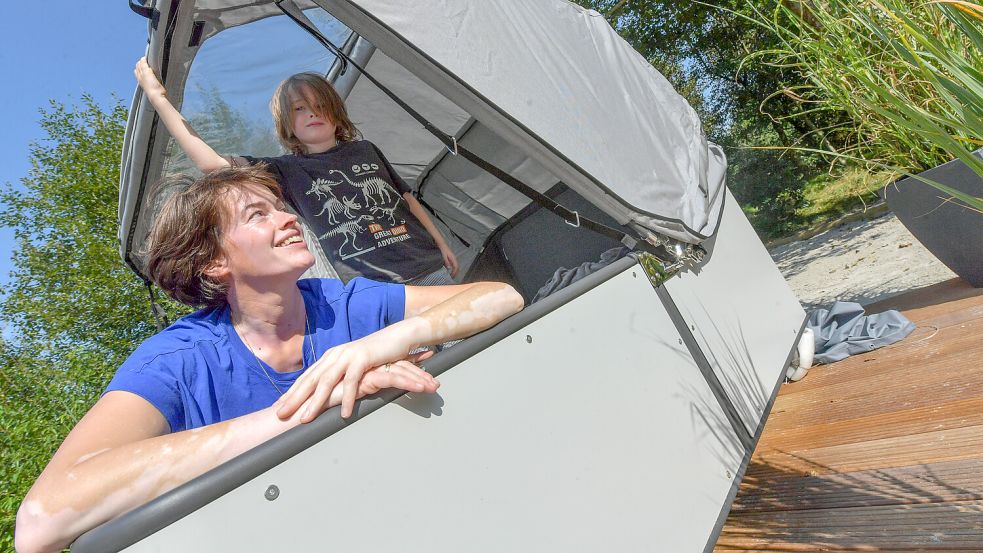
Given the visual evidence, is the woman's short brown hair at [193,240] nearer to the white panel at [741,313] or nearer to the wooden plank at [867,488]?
the white panel at [741,313]

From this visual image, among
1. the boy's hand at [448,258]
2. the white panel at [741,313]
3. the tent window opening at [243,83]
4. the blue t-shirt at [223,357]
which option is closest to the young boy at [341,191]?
the boy's hand at [448,258]

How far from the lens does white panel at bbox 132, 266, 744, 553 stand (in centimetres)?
75

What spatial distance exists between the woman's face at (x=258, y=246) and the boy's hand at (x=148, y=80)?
3.59ft

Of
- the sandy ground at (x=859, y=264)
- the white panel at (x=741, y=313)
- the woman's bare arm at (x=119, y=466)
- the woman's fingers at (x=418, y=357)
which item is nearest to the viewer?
the woman's bare arm at (x=119, y=466)

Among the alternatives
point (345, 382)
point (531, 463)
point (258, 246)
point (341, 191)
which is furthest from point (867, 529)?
point (341, 191)

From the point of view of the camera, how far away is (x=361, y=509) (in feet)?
2.61

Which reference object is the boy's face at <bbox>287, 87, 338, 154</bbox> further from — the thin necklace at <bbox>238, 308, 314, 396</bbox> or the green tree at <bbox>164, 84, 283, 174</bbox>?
the thin necklace at <bbox>238, 308, 314, 396</bbox>

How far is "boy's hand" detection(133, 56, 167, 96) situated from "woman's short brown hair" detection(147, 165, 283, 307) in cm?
101

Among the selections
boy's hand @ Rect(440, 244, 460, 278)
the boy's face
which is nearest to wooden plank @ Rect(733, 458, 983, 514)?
boy's hand @ Rect(440, 244, 460, 278)

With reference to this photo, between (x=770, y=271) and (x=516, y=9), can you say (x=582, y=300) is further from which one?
(x=770, y=271)

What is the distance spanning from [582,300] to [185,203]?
3.08 ft

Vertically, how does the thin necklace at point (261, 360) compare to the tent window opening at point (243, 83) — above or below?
below

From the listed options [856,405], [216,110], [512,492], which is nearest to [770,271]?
[856,405]

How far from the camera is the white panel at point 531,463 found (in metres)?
0.75
